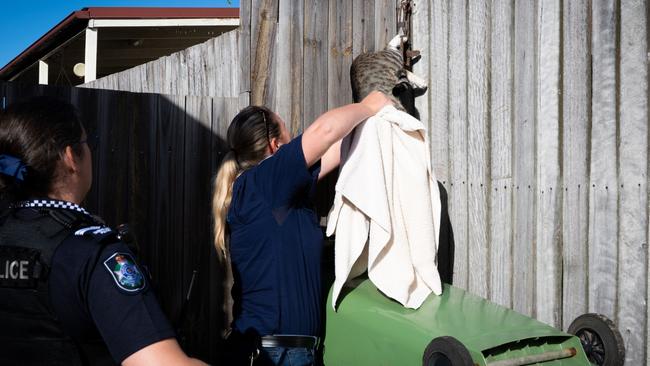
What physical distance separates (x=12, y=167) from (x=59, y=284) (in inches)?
13.1

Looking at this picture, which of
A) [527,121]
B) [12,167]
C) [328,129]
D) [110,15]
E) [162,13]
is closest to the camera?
[12,167]

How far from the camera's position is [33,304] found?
1.51 meters

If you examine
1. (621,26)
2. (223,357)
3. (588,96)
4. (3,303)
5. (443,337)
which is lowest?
(223,357)

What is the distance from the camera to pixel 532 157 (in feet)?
11.0

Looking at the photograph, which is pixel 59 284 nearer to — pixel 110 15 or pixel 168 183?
pixel 168 183

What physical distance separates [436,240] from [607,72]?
46.0 inches

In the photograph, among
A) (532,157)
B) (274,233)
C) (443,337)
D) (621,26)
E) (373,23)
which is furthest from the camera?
(373,23)

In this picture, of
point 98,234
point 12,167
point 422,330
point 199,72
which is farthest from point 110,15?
point 98,234

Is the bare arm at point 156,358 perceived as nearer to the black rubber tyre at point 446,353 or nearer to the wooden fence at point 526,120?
the black rubber tyre at point 446,353

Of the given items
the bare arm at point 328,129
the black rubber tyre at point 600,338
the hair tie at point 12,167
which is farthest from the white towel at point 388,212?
Result: the hair tie at point 12,167

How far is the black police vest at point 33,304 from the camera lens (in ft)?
4.91

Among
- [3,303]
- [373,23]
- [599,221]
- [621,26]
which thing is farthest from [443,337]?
[373,23]

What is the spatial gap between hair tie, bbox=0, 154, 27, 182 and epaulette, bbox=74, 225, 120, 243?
8.5 inches

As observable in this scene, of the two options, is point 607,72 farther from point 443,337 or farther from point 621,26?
point 443,337
